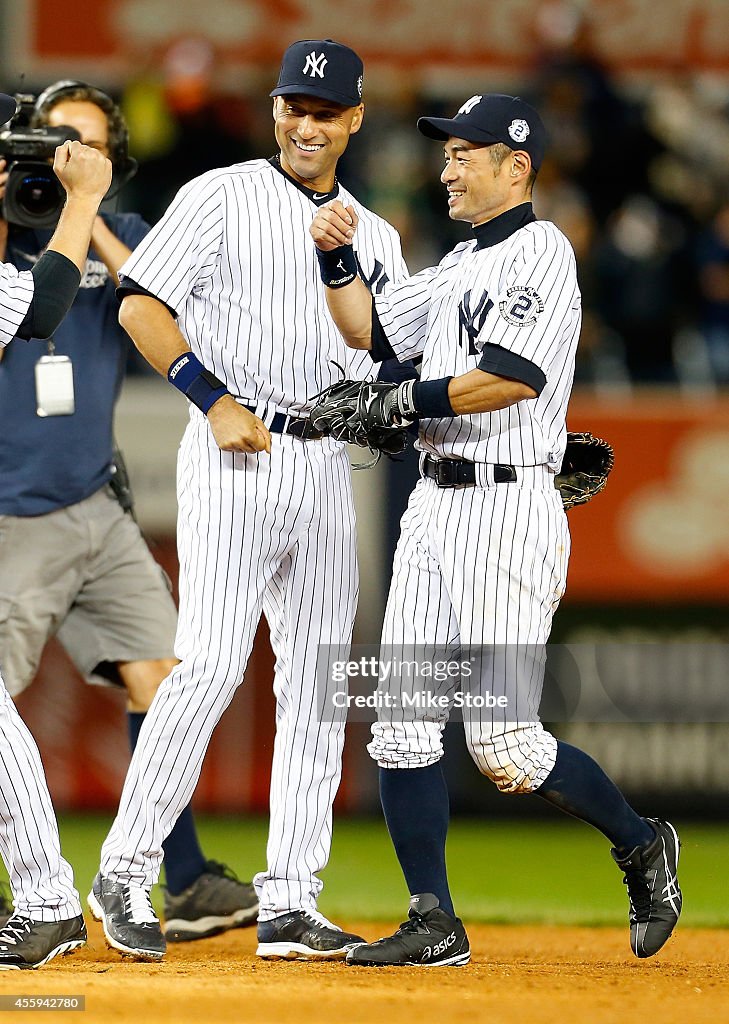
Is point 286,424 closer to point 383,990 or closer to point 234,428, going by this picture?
point 234,428

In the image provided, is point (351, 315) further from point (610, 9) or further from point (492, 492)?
point (610, 9)

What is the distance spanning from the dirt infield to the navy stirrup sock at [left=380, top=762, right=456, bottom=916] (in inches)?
9.5

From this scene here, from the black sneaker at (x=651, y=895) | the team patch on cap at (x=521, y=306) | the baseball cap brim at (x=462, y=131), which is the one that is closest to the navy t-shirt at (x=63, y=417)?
the baseball cap brim at (x=462, y=131)

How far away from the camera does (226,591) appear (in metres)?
4.10

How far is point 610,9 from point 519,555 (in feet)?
25.8

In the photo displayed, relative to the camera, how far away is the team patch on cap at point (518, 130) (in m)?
4.01

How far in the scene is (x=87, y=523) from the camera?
15.5ft

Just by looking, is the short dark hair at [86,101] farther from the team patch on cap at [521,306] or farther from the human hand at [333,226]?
the team patch on cap at [521,306]

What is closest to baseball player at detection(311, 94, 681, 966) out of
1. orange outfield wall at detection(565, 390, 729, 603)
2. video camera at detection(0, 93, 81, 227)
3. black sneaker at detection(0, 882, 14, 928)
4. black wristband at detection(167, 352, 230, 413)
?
black wristband at detection(167, 352, 230, 413)

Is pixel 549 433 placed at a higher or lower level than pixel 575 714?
higher

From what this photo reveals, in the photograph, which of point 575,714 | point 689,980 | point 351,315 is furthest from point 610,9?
point 689,980

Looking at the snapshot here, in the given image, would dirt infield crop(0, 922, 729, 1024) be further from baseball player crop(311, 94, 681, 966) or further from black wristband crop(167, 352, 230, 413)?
black wristband crop(167, 352, 230, 413)

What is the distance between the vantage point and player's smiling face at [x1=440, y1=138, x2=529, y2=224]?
4020 mm

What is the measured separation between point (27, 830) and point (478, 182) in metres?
1.98
